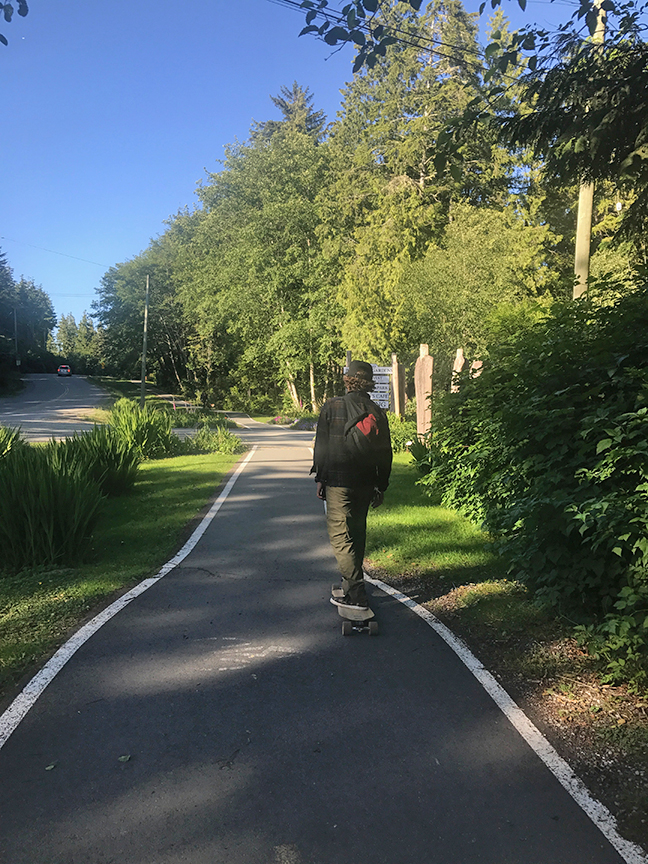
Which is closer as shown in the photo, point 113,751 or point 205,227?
point 113,751

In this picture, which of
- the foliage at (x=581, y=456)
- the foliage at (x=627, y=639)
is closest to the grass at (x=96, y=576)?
the foliage at (x=581, y=456)

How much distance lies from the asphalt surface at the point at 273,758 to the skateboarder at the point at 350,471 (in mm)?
543

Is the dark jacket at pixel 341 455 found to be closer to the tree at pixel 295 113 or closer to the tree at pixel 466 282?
the tree at pixel 466 282

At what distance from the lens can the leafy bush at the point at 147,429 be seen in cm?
1859

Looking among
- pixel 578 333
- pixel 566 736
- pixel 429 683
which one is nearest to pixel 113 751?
pixel 429 683

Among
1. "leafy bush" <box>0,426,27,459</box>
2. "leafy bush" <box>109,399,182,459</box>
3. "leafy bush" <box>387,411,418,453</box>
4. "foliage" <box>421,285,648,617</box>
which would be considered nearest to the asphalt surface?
"foliage" <box>421,285,648,617</box>

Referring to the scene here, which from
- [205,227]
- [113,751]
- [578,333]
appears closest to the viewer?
[113,751]

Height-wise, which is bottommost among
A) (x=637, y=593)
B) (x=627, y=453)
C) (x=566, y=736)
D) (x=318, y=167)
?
(x=566, y=736)

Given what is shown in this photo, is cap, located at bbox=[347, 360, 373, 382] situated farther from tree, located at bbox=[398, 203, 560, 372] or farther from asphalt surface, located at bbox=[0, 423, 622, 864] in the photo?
tree, located at bbox=[398, 203, 560, 372]

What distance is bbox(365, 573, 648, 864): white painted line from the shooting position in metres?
2.79

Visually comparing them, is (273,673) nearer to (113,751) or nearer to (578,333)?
(113,751)

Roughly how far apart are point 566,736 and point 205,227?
171 ft

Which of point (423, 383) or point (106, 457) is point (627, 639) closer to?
point (106, 457)

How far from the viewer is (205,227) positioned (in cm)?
5162
